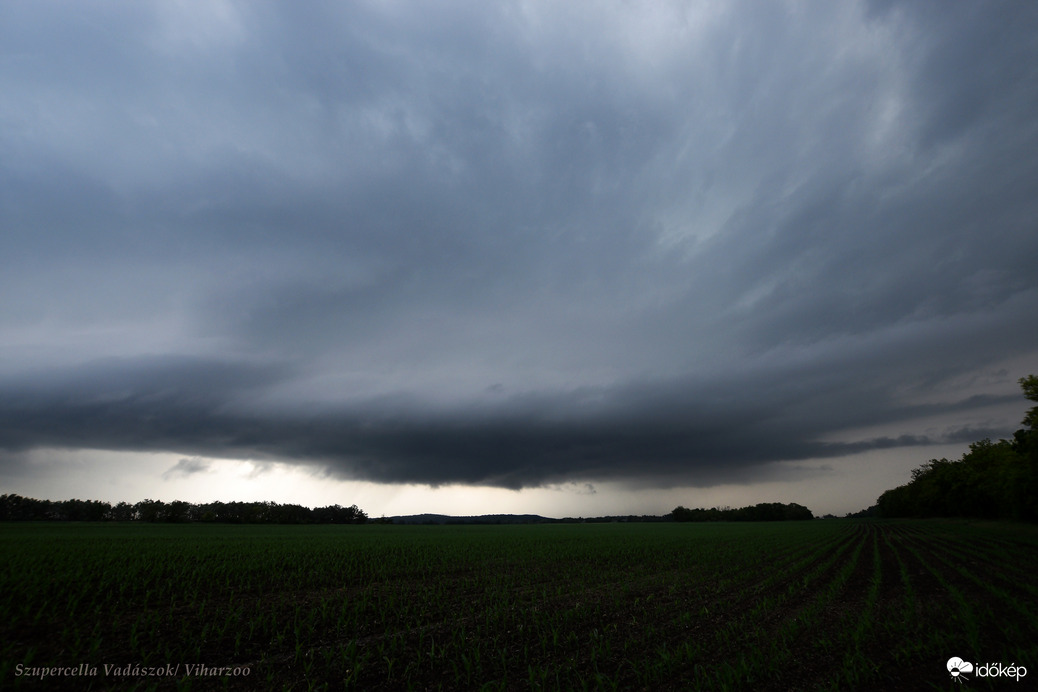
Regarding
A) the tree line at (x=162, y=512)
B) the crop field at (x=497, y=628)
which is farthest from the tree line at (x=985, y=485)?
the tree line at (x=162, y=512)

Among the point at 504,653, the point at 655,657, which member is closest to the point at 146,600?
the point at 504,653

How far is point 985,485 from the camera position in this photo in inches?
3187

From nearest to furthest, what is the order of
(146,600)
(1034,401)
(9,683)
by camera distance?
(9,683) < (146,600) < (1034,401)

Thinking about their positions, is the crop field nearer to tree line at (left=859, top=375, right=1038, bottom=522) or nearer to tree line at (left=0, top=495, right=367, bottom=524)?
tree line at (left=859, top=375, right=1038, bottom=522)

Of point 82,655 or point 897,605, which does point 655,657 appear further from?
point 82,655

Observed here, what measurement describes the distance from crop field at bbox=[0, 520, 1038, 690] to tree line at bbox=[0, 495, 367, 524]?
5378 inches

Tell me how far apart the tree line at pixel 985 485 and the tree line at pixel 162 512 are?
165691 mm

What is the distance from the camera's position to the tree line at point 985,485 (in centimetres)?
5475

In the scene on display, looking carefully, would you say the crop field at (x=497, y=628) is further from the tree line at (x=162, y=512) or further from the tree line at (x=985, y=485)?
the tree line at (x=162, y=512)

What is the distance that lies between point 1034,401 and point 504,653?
6849 cm

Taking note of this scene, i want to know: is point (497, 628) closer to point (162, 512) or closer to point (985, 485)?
point (985, 485)

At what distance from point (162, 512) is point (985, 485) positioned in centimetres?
20051

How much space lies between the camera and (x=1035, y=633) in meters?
12.7

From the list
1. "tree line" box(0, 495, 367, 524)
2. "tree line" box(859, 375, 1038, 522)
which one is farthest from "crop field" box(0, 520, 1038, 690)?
"tree line" box(0, 495, 367, 524)
